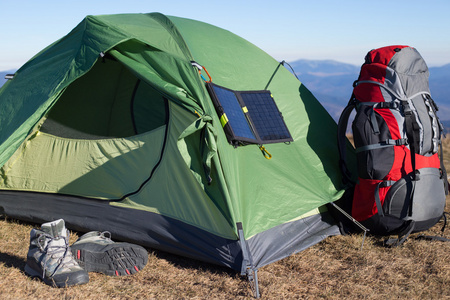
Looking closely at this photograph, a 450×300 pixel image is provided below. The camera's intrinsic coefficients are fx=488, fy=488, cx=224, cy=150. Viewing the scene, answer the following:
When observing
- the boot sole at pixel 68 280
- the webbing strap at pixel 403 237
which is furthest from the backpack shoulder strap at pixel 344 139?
the boot sole at pixel 68 280

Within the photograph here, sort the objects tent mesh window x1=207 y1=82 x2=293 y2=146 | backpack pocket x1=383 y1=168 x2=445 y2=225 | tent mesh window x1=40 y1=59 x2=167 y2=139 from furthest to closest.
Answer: tent mesh window x1=40 y1=59 x2=167 y2=139
backpack pocket x1=383 y1=168 x2=445 y2=225
tent mesh window x1=207 y1=82 x2=293 y2=146

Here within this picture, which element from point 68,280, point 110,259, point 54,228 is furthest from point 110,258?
point 54,228

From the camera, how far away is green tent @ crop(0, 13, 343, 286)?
4.01 meters

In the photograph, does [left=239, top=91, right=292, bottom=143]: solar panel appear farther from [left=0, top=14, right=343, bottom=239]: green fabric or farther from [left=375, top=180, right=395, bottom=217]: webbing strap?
[left=375, top=180, right=395, bottom=217]: webbing strap

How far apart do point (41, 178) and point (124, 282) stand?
184 cm

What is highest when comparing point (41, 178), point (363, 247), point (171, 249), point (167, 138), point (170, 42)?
point (170, 42)

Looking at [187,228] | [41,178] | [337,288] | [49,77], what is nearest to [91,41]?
[49,77]

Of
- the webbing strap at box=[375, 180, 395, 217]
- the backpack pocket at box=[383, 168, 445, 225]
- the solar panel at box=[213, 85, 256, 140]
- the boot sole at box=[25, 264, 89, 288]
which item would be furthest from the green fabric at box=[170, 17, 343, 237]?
the boot sole at box=[25, 264, 89, 288]

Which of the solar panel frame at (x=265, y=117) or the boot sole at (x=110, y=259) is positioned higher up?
the solar panel frame at (x=265, y=117)

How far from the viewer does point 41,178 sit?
16.3 feet

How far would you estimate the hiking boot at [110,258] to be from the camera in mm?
3783

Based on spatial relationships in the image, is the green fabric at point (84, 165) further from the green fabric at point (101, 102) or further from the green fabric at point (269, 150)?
the green fabric at point (269, 150)

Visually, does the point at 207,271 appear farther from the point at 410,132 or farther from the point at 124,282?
the point at 410,132

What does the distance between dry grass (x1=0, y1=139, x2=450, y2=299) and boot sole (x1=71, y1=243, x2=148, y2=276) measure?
0.06 metres
